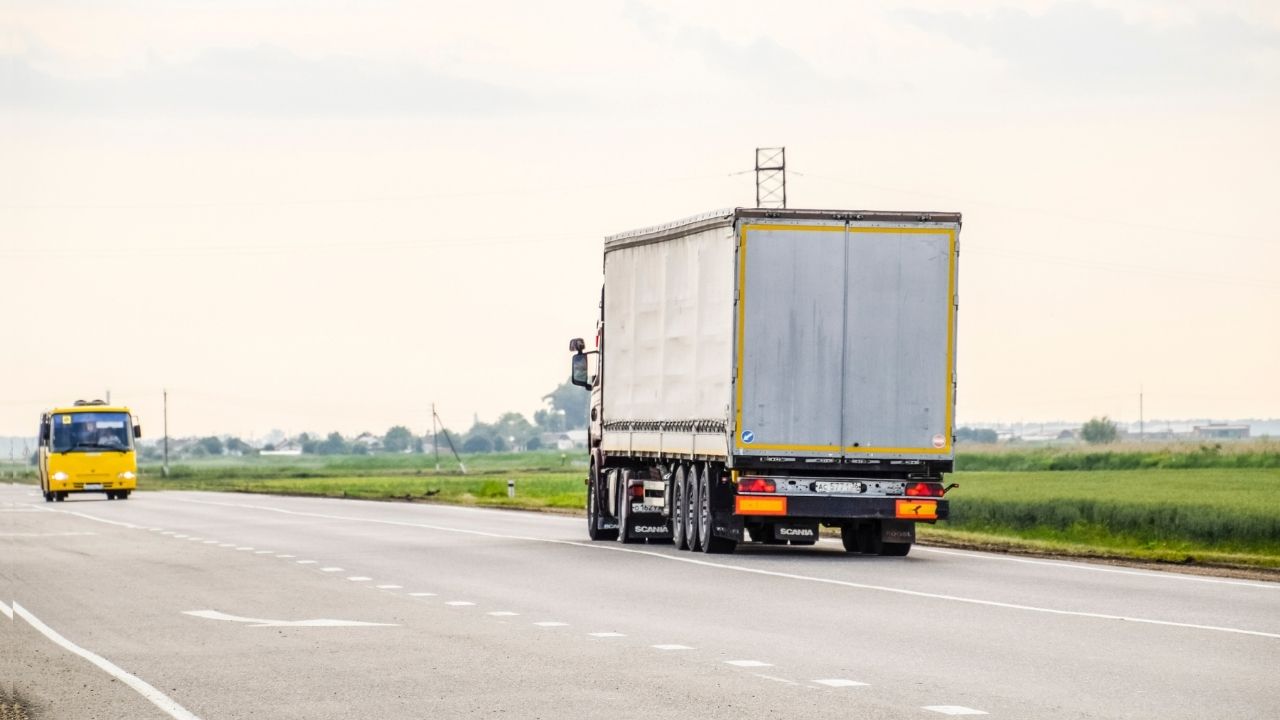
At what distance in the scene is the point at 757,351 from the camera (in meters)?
26.4

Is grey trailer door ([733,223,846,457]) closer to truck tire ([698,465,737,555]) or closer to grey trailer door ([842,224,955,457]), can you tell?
grey trailer door ([842,224,955,457])

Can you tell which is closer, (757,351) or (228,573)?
(228,573)

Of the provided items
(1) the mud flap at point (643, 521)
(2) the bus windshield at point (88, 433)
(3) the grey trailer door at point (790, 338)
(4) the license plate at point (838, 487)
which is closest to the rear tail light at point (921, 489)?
(4) the license plate at point (838, 487)

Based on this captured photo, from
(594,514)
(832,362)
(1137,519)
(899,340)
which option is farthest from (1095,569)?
(1137,519)

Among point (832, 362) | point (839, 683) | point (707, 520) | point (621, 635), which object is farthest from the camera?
point (707, 520)

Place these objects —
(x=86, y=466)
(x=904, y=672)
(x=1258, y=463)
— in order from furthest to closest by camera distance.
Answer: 1. (x=1258, y=463)
2. (x=86, y=466)
3. (x=904, y=672)

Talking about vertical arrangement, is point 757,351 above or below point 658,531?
above

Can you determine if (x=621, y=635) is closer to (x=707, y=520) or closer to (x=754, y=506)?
(x=754, y=506)

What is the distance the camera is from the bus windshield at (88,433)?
6400 cm

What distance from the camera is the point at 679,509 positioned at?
29.1m

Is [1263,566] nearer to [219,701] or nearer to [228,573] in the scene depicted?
[228,573]

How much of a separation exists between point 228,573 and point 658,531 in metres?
8.30

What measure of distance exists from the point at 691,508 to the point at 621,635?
486 inches

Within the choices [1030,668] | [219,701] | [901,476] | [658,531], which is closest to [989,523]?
[658,531]
